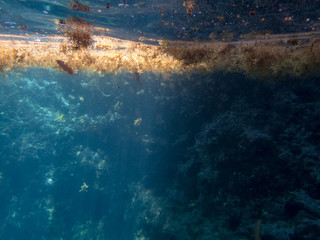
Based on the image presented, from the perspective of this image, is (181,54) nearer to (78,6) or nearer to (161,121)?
(78,6)

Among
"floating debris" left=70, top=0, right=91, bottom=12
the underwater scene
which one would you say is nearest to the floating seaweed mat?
the underwater scene

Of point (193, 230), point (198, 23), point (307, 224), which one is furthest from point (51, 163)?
point (307, 224)

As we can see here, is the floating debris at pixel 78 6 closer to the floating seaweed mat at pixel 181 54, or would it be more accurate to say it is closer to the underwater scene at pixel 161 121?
the underwater scene at pixel 161 121

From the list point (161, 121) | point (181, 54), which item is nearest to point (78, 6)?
point (181, 54)

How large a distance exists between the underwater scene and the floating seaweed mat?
0.19 feet

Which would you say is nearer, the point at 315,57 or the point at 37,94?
the point at 315,57

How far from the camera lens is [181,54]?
7.50m

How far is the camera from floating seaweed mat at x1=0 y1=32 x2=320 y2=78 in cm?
596

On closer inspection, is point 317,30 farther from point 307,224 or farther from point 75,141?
point 75,141

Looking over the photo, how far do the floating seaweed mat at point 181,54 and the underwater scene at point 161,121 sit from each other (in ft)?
0.19

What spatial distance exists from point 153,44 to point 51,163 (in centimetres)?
1321

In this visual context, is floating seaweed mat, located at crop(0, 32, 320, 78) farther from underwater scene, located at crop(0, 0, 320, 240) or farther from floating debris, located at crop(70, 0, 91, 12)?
floating debris, located at crop(70, 0, 91, 12)

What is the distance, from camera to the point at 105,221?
46.4 ft

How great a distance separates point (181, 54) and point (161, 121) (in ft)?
17.8
